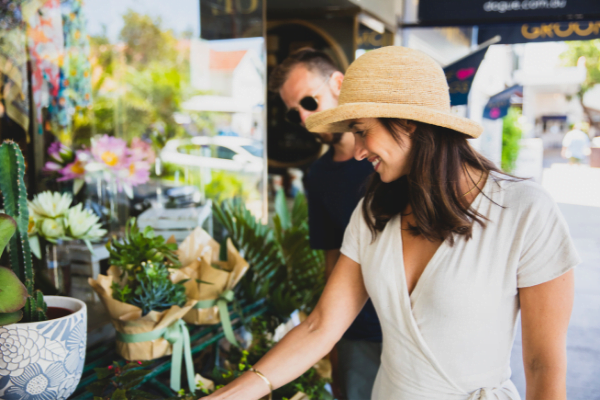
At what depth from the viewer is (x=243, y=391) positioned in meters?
1.15

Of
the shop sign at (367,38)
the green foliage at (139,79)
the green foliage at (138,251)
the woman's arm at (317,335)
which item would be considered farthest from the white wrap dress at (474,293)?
the green foliage at (139,79)

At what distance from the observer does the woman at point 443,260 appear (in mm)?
1030

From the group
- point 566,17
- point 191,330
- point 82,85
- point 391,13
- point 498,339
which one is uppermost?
point 391,13

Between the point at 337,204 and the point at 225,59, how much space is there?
2.53 metres

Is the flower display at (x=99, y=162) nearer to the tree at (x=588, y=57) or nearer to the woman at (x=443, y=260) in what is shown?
the woman at (x=443, y=260)

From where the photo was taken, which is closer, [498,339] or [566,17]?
[498,339]

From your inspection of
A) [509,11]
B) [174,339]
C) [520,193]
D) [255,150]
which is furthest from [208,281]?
[509,11]

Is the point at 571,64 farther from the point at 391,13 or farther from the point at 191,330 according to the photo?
the point at 191,330

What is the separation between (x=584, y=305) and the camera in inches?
158

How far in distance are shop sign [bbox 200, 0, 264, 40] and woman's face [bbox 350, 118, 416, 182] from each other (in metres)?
2.66

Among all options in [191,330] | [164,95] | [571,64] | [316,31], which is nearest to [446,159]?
[191,330]

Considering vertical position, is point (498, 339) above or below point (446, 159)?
below

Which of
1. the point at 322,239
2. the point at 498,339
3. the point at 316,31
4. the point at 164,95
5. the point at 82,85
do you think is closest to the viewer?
the point at 498,339

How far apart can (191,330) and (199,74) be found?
3.83 m
